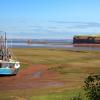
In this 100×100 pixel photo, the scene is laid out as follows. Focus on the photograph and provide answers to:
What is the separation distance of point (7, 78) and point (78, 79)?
25.7ft

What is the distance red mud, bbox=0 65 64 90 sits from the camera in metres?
36.7

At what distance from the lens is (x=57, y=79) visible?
4138cm

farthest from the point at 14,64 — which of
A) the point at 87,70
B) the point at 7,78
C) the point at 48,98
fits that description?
the point at 48,98

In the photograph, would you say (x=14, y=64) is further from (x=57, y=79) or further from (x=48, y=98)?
(x=48, y=98)

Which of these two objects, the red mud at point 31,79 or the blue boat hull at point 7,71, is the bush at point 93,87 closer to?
the red mud at point 31,79

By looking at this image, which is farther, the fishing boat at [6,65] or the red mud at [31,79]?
the fishing boat at [6,65]

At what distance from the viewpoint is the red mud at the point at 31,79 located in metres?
36.7

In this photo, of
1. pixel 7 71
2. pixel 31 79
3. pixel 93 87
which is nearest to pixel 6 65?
pixel 7 71

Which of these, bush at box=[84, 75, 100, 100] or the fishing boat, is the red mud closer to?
the fishing boat

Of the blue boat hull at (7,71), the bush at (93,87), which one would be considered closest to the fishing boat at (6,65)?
the blue boat hull at (7,71)

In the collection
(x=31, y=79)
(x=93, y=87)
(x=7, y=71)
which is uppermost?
(x=93, y=87)

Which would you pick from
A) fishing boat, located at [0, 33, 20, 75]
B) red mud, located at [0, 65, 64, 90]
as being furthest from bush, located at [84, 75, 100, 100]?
fishing boat, located at [0, 33, 20, 75]

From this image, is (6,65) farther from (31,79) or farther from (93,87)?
(93,87)

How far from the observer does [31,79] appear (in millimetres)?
41594
